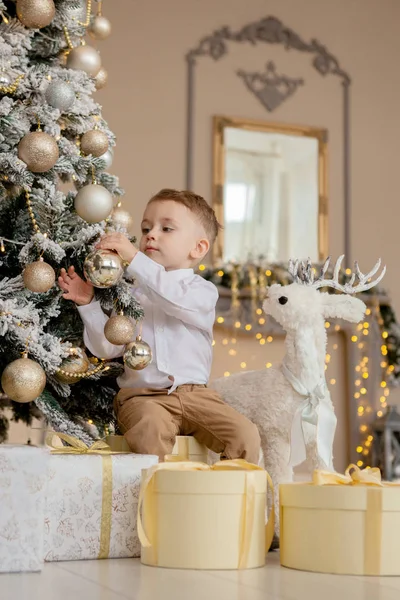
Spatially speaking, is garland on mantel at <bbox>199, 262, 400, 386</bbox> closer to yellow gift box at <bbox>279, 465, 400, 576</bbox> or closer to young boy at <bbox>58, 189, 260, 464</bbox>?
young boy at <bbox>58, 189, 260, 464</bbox>

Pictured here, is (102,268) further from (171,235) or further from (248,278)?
(248,278)

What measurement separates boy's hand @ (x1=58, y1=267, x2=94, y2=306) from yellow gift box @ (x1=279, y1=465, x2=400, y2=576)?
74cm

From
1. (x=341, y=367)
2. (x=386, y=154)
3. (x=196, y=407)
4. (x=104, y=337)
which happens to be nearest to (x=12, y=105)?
(x=104, y=337)

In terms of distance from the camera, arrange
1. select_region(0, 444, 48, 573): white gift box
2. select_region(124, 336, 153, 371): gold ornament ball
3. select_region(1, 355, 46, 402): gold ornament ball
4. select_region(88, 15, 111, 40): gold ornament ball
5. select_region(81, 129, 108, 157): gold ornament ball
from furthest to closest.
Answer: select_region(88, 15, 111, 40): gold ornament ball, select_region(81, 129, 108, 157): gold ornament ball, select_region(124, 336, 153, 371): gold ornament ball, select_region(1, 355, 46, 402): gold ornament ball, select_region(0, 444, 48, 573): white gift box

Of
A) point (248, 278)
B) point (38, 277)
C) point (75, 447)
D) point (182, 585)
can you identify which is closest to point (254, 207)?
point (248, 278)

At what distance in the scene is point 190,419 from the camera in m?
1.89

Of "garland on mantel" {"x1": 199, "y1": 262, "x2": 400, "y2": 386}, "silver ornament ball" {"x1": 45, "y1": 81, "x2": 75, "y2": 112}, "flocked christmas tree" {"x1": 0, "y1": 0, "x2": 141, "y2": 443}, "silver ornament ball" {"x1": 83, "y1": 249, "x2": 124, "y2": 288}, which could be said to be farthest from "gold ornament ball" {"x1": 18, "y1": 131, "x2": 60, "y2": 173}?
"garland on mantel" {"x1": 199, "y1": 262, "x2": 400, "y2": 386}

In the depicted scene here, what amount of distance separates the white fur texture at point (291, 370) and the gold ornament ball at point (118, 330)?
0.45 meters

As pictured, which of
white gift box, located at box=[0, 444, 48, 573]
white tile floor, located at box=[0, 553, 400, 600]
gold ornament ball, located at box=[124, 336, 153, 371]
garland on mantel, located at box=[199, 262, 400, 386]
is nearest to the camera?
white tile floor, located at box=[0, 553, 400, 600]

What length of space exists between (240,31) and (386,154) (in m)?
1.16

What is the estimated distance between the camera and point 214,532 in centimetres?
137

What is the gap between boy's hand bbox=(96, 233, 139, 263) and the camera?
1.81m

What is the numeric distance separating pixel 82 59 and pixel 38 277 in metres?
0.62

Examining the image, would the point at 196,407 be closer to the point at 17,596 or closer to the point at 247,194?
the point at 17,596
